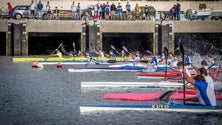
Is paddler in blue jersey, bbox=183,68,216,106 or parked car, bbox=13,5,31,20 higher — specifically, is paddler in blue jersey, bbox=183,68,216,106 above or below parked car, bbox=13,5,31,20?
below

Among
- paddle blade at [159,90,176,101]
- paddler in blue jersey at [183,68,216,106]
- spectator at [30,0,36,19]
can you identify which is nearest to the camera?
paddler in blue jersey at [183,68,216,106]

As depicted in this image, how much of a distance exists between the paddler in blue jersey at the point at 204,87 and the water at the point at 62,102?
51cm

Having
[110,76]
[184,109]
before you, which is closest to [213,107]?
[184,109]

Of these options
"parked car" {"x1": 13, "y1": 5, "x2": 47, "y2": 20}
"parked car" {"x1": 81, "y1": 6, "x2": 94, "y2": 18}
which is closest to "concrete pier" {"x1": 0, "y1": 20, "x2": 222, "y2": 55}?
"parked car" {"x1": 13, "y1": 5, "x2": 47, "y2": 20}

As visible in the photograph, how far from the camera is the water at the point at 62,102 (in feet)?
63.7

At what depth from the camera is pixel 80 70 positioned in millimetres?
37250

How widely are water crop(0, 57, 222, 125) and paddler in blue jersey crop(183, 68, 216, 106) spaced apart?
1.68 feet

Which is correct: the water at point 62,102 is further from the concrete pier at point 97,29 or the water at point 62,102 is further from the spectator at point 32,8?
the spectator at point 32,8

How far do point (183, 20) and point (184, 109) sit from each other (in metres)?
33.2

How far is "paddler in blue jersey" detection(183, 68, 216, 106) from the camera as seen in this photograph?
18984 mm

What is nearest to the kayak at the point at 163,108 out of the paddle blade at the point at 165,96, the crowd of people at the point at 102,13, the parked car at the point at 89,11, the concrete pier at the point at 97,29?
the paddle blade at the point at 165,96

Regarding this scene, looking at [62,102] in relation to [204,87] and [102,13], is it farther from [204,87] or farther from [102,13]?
[102,13]

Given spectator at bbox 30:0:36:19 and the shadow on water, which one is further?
the shadow on water

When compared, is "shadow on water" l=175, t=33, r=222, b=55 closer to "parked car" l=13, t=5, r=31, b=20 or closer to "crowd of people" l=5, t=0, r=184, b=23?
"crowd of people" l=5, t=0, r=184, b=23
